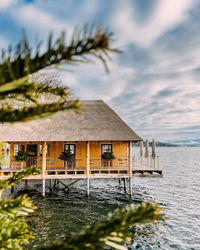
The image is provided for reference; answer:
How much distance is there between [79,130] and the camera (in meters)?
18.8

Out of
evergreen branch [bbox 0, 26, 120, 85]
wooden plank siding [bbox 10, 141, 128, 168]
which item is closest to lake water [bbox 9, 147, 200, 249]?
wooden plank siding [bbox 10, 141, 128, 168]

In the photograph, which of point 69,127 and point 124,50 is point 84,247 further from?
point 69,127

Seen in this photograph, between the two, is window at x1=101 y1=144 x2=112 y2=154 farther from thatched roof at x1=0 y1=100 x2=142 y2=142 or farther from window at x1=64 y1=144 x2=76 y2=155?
window at x1=64 y1=144 x2=76 y2=155

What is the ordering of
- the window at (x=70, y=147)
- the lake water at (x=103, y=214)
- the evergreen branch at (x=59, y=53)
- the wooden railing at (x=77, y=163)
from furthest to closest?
the window at (x=70, y=147), the wooden railing at (x=77, y=163), the lake water at (x=103, y=214), the evergreen branch at (x=59, y=53)

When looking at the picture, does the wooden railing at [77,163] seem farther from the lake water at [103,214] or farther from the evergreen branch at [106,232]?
the evergreen branch at [106,232]

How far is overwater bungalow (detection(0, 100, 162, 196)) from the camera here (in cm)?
1744

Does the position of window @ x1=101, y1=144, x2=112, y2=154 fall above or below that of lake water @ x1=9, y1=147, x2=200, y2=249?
above

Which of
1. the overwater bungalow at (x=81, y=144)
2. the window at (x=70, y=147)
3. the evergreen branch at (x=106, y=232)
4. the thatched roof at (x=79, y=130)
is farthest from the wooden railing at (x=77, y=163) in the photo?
the evergreen branch at (x=106, y=232)

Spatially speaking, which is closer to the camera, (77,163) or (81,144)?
(77,163)

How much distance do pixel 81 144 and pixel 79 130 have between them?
7.80 ft

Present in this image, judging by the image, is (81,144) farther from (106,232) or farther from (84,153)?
(106,232)

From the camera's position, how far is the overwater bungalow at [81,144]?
57.2ft

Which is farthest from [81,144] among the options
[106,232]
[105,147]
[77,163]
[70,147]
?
[106,232]

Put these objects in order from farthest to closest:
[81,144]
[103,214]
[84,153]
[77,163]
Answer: [81,144], [84,153], [77,163], [103,214]
